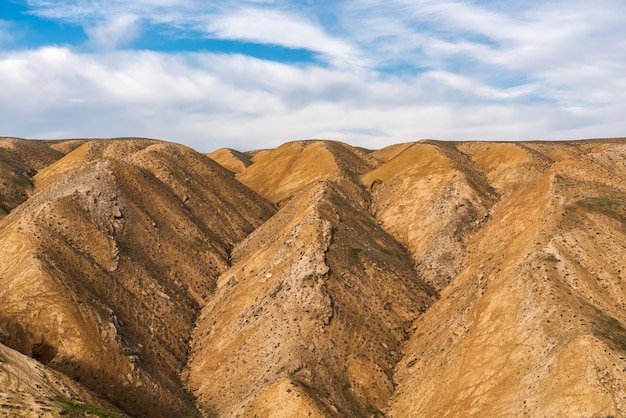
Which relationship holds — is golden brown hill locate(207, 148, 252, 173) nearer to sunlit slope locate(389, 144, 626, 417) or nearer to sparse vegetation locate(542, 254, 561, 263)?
sunlit slope locate(389, 144, 626, 417)

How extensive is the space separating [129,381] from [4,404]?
555 inches

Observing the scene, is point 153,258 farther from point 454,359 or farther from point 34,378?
point 454,359

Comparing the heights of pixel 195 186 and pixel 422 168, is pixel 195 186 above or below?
above

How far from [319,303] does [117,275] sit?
17.9 meters

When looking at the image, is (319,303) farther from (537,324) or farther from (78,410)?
(78,410)

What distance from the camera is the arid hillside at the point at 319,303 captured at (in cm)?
3256

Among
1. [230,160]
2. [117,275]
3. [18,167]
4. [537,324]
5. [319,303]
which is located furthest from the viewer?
[230,160]

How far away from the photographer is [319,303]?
43.5 meters

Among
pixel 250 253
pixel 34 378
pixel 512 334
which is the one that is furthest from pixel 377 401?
pixel 250 253

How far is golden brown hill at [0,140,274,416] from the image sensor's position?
125 ft

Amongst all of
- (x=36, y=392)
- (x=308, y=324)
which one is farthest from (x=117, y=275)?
(x=36, y=392)

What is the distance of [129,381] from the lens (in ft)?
126

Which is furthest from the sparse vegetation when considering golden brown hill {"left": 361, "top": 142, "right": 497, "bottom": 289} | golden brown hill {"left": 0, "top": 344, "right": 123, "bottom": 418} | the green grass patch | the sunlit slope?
golden brown hill {"left": 0, "top": 344, "right": 123, "bottom": 418}

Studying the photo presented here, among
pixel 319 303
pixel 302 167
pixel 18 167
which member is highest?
pixel 18 167
